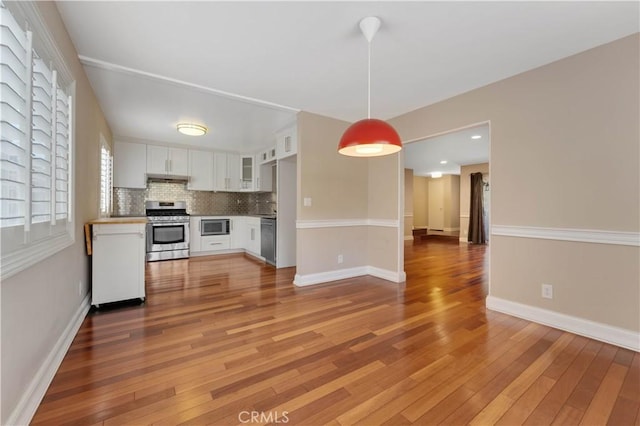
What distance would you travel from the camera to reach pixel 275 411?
1407 millimetres

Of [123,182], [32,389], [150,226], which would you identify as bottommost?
[32,389]

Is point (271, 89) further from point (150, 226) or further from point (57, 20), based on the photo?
point (150, 226)

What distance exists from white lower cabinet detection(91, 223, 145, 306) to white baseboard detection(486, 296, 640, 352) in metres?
3.78

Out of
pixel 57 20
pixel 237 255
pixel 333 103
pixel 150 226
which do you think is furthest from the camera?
pixel 237 255

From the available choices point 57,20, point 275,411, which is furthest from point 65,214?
point 275,411

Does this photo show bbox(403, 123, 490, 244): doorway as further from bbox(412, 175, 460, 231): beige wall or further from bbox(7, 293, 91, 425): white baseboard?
bbox(7, 293, 91, 425): white baseboard

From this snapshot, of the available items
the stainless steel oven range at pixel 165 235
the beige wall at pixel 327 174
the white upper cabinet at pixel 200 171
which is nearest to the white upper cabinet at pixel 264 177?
the white upper cabinet at pixel 200 171

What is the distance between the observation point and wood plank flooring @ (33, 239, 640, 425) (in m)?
1.40

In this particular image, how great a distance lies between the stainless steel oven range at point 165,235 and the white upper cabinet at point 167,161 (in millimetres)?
767

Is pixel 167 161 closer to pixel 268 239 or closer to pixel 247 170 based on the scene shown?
pixel 247 170

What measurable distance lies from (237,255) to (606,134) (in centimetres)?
588

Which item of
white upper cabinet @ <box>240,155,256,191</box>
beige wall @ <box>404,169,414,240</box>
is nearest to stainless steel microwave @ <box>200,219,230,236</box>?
white upper cabinet @ <box>240,155,256,191</box>

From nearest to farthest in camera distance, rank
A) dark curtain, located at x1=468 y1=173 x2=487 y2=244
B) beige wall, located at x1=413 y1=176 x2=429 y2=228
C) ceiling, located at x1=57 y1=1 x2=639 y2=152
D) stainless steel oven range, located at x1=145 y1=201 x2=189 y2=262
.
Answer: ceiling, located at x1=57 y1=1 x2=639 y2=152 < stainless steel oven range, located at x1=145 y1=201 x2=189 y2=262 < dark curtain, located at x1=468 y1=173 x2=487 y2=244 < beige wall, located at x1=413 y1=176 x2=429 y2=228

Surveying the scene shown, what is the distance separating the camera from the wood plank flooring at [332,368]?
1.40 meters
